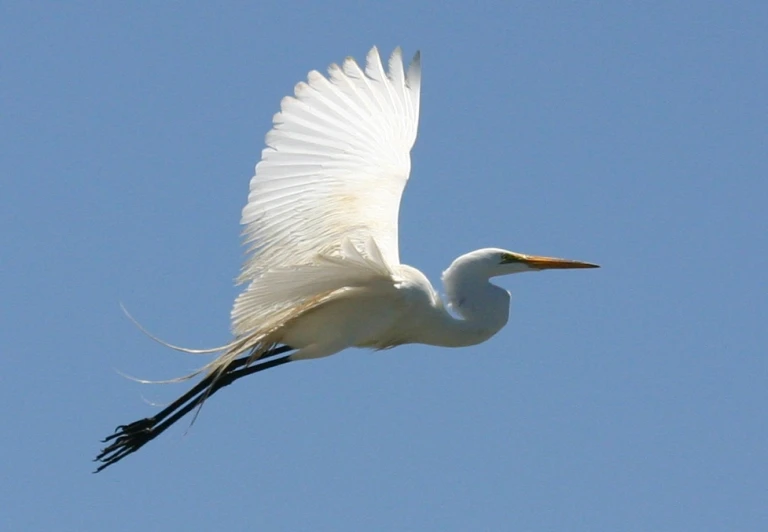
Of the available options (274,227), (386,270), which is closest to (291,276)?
(386,270)

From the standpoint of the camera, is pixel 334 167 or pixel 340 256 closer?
pixel 340 256

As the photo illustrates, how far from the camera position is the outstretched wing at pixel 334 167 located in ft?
26.7

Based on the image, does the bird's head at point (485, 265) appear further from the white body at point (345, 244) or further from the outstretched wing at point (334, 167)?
the outstretched wing at point (334, 167)

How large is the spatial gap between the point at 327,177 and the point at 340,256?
1412 millimetres

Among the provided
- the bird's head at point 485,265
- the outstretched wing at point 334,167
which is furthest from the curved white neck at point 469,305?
the outstretched wing at point 334,167

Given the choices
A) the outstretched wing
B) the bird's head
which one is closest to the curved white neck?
the bird's head

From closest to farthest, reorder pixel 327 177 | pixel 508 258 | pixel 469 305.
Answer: pixel 469 305 < pixel 508 258 < pixel 327 177

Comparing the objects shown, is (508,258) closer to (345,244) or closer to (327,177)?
(327,177)

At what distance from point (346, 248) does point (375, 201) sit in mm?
1715

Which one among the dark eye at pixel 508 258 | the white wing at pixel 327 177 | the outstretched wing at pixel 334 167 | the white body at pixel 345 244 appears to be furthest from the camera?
the outstretched wing at pixel 334 167

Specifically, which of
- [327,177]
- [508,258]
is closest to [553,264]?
[508,258]

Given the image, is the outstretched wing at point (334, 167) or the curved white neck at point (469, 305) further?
the outstretched wing at point (334, 167)

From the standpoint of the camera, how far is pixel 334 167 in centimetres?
866

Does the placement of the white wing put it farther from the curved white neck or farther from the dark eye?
the dark eye
